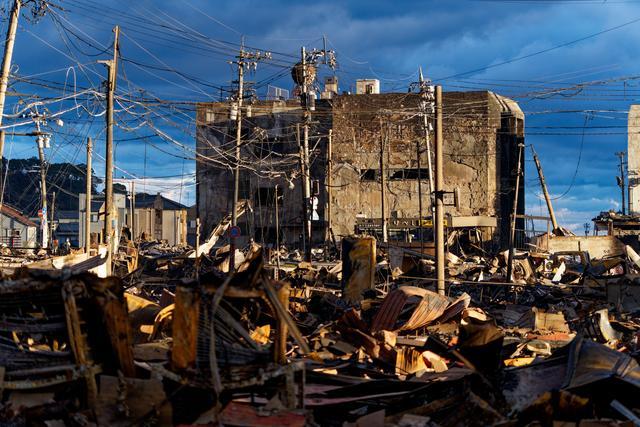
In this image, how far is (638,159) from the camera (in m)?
50.9

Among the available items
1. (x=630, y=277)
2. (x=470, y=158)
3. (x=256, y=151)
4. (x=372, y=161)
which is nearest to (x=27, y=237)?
(x=256, y=151)

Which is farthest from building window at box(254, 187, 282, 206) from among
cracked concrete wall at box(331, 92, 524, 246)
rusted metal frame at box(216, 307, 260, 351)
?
rusted metal frame at box(216, 307, 260, 351)

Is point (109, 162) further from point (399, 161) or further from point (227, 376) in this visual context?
point (399, 161)

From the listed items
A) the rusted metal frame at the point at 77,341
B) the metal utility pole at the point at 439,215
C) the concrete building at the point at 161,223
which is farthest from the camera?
the concrete building at the point at 161,223

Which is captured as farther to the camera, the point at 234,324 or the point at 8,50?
the point at 8,50

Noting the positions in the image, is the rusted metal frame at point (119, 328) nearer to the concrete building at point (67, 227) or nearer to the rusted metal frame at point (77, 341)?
the rusted metal frame at point (77, 341)

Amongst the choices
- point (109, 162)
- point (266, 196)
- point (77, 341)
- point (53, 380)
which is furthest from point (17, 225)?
point (77, 341)

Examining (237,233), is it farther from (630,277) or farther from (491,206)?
(491,206)

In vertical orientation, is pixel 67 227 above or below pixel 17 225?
below

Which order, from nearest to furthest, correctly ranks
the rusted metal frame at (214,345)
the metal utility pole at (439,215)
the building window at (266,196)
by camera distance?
the rusted metal frame at (214,345) → the metal utility pole at (439,215) → the building window at (266,196)

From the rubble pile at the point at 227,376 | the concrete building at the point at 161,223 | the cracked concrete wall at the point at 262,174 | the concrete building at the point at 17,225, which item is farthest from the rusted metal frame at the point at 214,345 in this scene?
the concrete building at the point at 17,225

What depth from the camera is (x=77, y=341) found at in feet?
22.6

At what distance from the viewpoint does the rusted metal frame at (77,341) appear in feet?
22.3

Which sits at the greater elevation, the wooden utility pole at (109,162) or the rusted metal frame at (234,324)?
the wooden utility pole at (109,162)
